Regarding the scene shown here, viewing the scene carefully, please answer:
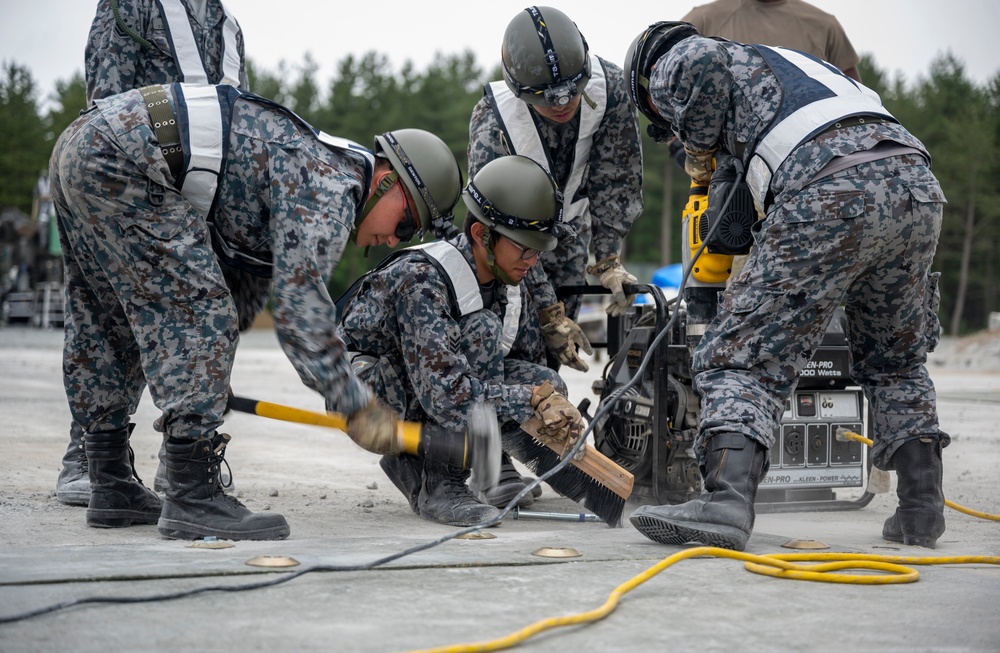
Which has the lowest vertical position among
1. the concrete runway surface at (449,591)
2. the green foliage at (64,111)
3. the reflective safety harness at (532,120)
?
the concrete runway surface at (449,591)

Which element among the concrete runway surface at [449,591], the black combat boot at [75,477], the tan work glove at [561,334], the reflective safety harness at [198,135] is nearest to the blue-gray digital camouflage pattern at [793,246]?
the concrete runway surface at [449,591]

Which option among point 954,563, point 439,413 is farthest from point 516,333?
point 954,563

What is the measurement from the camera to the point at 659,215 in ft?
176

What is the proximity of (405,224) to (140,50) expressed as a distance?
63.7 inches

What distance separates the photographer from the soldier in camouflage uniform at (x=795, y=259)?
3.12 m

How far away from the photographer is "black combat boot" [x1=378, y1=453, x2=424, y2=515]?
4.17m

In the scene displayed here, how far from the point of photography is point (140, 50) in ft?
14.1

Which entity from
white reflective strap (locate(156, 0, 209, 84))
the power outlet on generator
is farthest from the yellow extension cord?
white reflective strap (locate(156, 0, 209, 84))

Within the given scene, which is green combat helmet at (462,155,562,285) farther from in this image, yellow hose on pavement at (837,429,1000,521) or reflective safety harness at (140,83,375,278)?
yellow hose on pavement at (837,429,1000,521)

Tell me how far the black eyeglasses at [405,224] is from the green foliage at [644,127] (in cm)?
3400

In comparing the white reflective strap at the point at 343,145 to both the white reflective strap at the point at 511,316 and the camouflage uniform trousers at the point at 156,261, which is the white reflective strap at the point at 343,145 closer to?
the camouflage uniform trousers at the point at 156,261

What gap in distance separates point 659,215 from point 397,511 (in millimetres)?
50669

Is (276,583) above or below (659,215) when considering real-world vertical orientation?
below

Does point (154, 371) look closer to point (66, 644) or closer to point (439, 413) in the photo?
point (439, 413)
